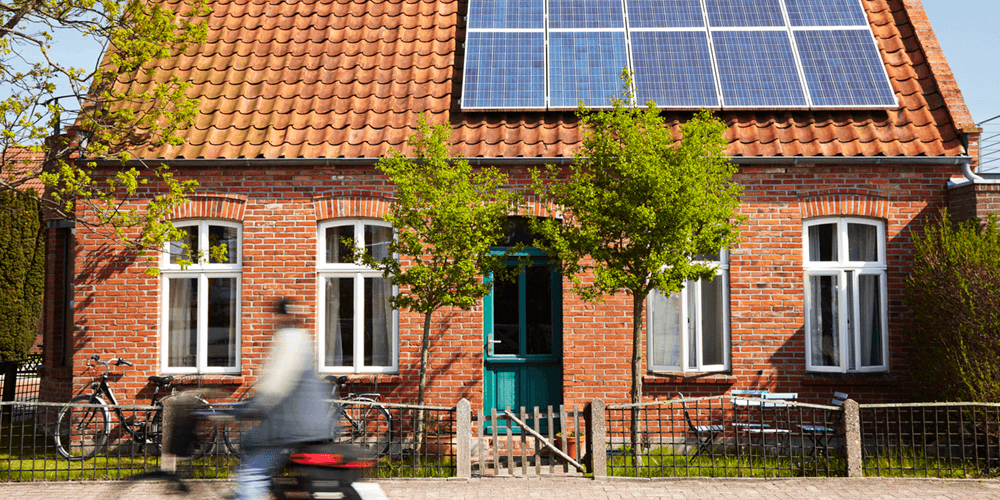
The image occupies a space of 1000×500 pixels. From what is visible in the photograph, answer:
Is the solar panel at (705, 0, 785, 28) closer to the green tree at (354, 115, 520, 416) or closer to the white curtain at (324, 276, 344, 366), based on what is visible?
the green tree at (354, 115, 520, 416)

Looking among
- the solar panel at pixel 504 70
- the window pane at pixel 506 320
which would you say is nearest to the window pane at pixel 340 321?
the window pane at pixel 506 320

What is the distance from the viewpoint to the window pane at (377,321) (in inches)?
396

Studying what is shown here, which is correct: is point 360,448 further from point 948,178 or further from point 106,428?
point 948,178

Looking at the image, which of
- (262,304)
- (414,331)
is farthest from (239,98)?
(414,331)

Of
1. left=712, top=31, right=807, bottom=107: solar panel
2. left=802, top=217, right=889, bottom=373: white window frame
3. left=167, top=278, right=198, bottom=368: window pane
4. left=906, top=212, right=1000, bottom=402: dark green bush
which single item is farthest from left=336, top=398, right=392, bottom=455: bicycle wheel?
left=906, top=212, right=1000, bottom=402: dark green bush

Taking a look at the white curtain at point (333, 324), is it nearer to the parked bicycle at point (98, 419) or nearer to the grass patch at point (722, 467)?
the parked bicycle at point (98, 419)

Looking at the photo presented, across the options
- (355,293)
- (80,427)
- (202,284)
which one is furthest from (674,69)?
(80,427)

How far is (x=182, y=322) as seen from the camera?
1013 centimetres

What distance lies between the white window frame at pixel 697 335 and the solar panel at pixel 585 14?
13.4 feet

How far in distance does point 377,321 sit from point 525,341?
6.62 feet

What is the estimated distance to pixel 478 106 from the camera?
1018 cm

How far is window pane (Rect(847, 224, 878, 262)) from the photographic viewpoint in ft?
32.0

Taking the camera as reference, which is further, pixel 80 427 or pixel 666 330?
pixel 666 330

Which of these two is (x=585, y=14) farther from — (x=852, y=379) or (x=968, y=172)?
(x=852, y=379)
